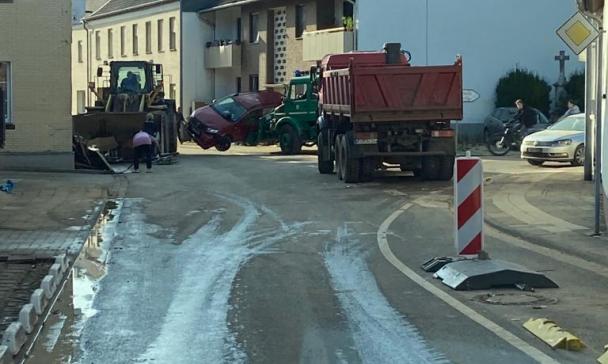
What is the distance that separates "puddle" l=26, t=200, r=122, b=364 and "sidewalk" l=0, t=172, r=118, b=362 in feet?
0.55

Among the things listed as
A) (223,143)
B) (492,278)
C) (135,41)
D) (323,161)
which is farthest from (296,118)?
(135,41)

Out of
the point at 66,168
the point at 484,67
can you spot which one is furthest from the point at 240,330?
the point at 484,67

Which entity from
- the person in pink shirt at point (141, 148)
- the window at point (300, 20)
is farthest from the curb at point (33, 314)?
the window at point (300, 20)

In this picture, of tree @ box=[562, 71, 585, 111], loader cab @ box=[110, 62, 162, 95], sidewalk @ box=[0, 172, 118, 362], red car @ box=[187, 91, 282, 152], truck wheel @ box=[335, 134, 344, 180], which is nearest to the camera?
sidewalk @ box=[0, 172, 118, 362]

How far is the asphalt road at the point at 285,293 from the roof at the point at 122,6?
41553 mm

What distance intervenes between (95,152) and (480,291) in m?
18.7

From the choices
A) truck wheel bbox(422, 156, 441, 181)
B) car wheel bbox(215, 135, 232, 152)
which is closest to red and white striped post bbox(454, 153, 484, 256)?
truck wheel bbox(422, 156, 441, 181)

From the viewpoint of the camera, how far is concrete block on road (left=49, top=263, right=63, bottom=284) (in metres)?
10.8

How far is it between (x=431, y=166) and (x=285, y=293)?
12793mm

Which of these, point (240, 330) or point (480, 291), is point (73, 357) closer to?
point (240, 330)

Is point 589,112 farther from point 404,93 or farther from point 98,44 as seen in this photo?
point 98,44

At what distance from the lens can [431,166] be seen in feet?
74.0

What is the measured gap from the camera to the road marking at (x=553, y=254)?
11623mm

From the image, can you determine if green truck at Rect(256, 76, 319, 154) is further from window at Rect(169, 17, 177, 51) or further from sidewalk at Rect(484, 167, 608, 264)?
window at Rect(169, 17, 177, 51)
